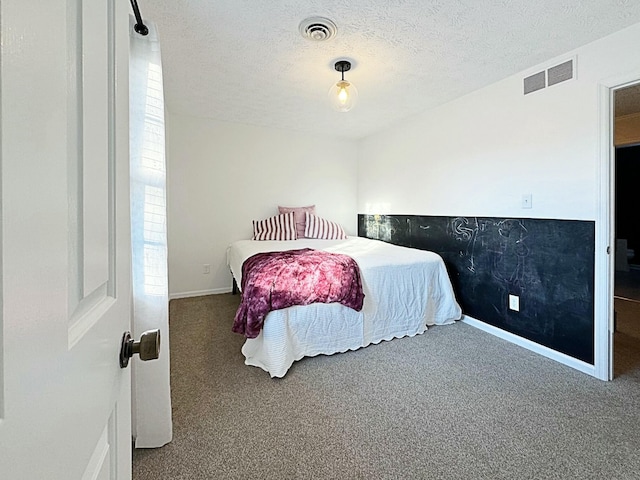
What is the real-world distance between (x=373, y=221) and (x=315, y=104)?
190 cm

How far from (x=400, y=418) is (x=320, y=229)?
2862 mm

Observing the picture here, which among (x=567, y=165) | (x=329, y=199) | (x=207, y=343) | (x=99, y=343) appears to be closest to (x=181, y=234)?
(x=207, y=343)

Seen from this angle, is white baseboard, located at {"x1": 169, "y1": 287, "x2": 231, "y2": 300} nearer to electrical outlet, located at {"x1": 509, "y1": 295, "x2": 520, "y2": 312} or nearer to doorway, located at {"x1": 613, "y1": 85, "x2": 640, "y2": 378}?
electrical outlet, located at {"x1": 509, "y1": 295, "x2": 520, "y2": 312}

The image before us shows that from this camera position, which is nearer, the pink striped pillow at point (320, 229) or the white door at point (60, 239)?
the white door at point (60, 239)

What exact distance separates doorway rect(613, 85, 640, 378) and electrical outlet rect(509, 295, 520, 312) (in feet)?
2.24

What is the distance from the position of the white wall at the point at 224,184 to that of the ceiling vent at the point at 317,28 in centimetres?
234

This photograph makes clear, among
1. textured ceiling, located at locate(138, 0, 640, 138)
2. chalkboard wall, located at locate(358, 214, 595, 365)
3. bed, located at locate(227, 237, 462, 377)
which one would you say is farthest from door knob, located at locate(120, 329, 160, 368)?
chalkboard wall, located at locate(358, 214, 595, 365)

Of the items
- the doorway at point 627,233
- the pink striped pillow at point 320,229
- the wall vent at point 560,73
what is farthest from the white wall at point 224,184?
the doorway at point 627,233

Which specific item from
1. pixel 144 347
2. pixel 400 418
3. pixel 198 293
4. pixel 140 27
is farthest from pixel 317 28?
pixel 198 293

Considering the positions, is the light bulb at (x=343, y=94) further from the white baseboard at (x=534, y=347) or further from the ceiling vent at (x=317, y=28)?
the white baseboard at (x=534, y=347)

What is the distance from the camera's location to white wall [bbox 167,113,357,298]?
386 centimetres

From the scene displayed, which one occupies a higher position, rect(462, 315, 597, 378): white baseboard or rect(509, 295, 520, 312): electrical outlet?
rect(509, 295, 520, 312): electrical outlet

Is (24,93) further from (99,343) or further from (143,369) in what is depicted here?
(143,369)

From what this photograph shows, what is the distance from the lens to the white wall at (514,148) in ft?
6.89
